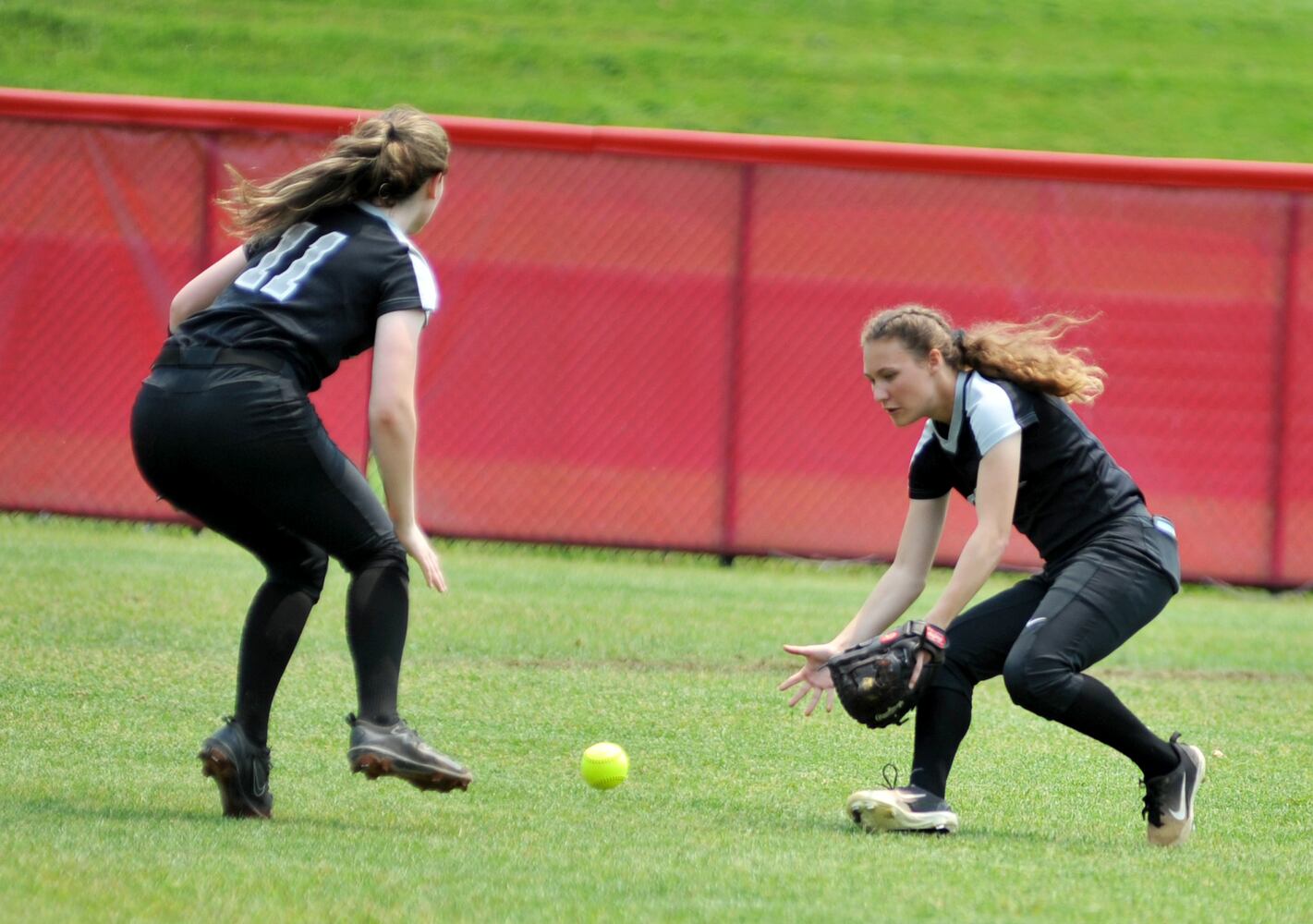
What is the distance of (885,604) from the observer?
4.49 metres

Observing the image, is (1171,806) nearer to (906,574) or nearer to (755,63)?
(906,574)

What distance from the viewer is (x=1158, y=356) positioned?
9.12 metres

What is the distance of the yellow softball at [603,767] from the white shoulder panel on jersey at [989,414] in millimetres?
1270

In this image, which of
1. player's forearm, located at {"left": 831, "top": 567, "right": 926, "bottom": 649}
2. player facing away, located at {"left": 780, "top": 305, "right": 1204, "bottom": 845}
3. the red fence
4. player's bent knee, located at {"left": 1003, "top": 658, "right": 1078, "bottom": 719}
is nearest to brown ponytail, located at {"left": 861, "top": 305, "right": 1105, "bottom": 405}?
player facing away, located at {"left": 780, "top": 305, "right": 1204, "bottom": 845}

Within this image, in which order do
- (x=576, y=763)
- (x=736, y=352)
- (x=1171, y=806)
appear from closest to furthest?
(x=1171, y=806)
(x=576, y=763)
(x=736, y=352)

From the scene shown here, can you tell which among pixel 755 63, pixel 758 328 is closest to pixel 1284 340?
pixel 758 328

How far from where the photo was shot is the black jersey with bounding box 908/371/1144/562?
430 centimetres

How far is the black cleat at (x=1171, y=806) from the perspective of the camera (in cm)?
420

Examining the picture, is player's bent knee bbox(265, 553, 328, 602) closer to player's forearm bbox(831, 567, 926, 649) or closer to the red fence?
player's forearm bbox(831, 567, 926, 649)

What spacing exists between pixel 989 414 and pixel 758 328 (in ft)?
16.4

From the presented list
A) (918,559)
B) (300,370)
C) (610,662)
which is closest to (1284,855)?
(918,559)

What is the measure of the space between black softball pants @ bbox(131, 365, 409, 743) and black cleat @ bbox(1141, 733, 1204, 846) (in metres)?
1.89

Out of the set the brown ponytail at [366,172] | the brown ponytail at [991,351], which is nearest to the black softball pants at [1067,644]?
the brown ponytail at [991,351]

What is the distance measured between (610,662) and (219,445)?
10.1 ft
